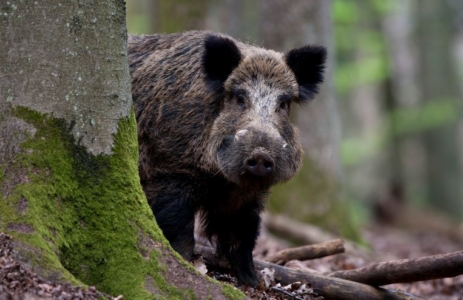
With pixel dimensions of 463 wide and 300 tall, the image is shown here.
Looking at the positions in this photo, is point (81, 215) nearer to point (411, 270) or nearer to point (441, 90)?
point (411, 270)

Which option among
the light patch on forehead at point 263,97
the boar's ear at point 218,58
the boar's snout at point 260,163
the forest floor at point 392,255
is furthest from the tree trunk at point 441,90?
the boar's snout at point 260,163

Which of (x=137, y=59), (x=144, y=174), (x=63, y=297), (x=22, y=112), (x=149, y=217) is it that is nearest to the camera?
(x=63, y=297)

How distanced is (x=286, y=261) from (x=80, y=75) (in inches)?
135

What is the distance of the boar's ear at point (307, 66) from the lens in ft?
25.8

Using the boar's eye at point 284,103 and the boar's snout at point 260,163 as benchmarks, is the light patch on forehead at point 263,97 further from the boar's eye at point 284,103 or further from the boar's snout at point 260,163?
the boar's snout at point 260,163

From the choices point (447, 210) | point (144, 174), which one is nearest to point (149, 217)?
point (144, 174)

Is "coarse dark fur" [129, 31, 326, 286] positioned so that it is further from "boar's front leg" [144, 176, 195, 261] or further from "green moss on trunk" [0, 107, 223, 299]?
"green moss on trunk" [0, 107, 223, 299]

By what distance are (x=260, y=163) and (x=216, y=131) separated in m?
0.93

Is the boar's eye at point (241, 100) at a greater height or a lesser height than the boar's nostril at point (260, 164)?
greater

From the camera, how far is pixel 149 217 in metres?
5.56

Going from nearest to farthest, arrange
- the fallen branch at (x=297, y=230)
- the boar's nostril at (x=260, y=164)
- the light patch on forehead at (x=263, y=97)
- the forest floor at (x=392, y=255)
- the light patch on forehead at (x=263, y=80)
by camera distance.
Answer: the boar's nostril at (x=260, y=164) → the light patch on forehead at (x=263, y=97) → the light patch on forehead at (x=263, y=80) → the forest floor at (x=392, y=255) → the fallen branch at (x=297, y=230)

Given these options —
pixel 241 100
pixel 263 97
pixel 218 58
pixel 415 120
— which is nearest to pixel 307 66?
pixel 263 97

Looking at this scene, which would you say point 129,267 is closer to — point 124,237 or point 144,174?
point 124,237

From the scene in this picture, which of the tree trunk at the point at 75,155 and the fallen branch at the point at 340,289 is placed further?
the fallen branch at the point at 340,289
